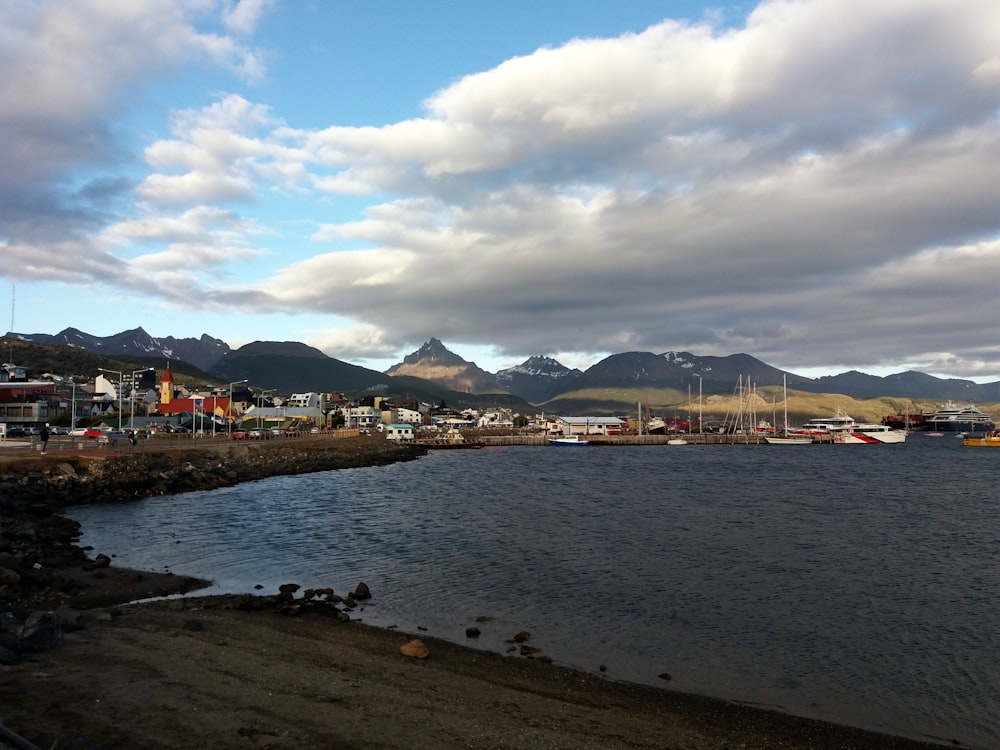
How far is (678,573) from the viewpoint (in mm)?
30141

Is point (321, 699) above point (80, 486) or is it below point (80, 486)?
above

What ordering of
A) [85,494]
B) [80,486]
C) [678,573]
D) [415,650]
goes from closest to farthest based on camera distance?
1. [415,650]
2. [678,573]
3. [85,494]
4. [80,486]

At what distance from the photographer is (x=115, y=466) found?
191 feet

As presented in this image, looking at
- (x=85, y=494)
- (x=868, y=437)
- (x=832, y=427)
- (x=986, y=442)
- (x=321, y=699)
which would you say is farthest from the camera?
(x=832, y=427)

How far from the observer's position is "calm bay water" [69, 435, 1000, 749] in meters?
18.3

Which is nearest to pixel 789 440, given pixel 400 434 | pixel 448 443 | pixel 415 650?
pixel 448 443

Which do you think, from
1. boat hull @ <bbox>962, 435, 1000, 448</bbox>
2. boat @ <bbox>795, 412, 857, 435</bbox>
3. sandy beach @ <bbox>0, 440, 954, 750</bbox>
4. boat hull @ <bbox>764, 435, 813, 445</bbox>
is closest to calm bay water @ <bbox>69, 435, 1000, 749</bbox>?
sandy beach @ <bbox>0, 440, 954, 750</bbox>

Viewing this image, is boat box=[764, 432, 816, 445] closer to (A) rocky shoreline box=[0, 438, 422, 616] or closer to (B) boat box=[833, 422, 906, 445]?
(B) boat box=[833, 422, 906, 445]

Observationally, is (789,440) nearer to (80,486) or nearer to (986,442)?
(986,442)

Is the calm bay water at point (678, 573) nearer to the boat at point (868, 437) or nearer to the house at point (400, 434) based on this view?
the house at point (400, 434)

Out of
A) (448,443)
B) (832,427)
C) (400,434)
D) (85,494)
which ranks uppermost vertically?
(832,427)

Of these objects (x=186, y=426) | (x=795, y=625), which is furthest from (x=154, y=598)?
(x=186, y=426)

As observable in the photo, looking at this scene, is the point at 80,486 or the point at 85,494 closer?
the point at 85,494

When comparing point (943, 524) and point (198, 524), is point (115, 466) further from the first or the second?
point (943, 524)
